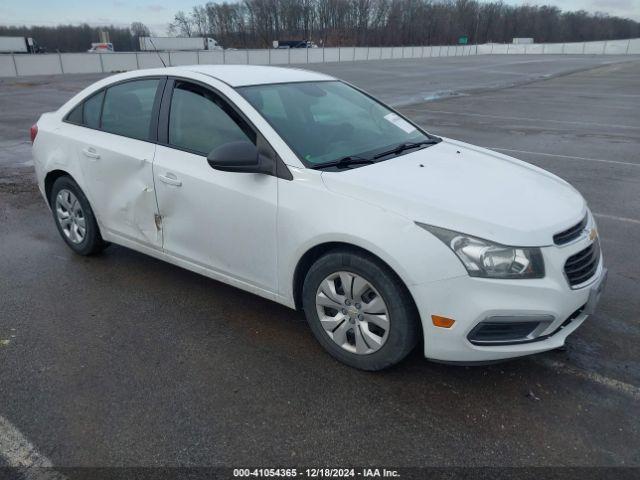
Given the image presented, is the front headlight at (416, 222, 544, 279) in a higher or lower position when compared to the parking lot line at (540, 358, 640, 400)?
higher

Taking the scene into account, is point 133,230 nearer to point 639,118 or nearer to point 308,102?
point 308,102

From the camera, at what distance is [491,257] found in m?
2.59

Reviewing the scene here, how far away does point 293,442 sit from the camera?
2533 millimetres

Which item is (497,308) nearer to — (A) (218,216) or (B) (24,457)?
(A) (218,216)

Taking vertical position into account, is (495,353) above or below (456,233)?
below

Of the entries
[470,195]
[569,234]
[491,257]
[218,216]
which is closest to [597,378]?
[569,234]

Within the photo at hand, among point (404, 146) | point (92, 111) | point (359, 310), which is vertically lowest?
point (359, 310)

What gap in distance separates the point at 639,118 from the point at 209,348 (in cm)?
1479

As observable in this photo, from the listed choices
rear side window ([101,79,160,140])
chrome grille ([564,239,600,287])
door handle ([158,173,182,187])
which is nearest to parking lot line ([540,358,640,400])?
chrome grille ([564,239,600,287])

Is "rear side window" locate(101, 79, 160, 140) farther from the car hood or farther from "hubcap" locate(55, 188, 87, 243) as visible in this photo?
the car hood

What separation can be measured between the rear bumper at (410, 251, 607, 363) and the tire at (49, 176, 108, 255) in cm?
311

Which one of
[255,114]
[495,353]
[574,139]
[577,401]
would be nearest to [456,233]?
[495,353]

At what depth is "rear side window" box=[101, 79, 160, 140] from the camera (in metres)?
3.96

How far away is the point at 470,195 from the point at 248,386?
165cm
